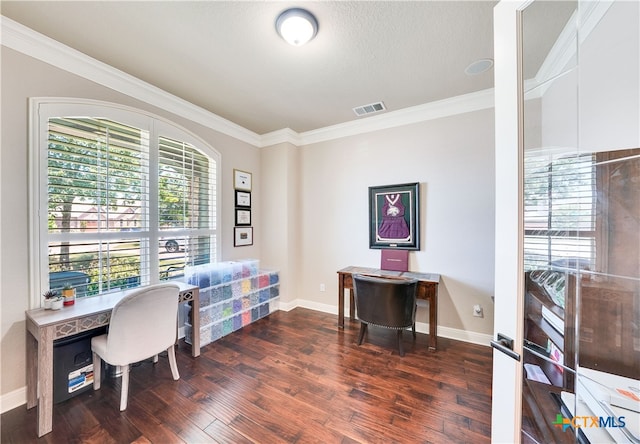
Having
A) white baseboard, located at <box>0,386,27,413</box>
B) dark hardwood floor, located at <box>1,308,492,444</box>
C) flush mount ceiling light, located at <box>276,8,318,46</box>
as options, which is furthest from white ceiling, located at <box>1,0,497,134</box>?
dark hardwood floor, located at <box>1,308,492,444</box>

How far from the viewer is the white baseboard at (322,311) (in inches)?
67.4

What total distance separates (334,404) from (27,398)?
2.29 m

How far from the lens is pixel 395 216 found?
3.12 meters

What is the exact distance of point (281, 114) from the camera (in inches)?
123

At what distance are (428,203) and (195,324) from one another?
3.01 m

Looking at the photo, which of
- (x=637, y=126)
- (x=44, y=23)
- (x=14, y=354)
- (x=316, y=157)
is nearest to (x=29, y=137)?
(x=44, y=23)

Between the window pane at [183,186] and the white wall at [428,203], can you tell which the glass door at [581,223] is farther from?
the window pane at [183,186]

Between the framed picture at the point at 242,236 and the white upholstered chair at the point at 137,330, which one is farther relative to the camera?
the framed picture at the point at 242,236

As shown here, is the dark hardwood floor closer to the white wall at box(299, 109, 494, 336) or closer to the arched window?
the white wall at box(299, 109, 494, 336)

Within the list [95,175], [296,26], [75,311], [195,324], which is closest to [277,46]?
[296,26]

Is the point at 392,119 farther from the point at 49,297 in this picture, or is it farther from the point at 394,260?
the point at 49,297

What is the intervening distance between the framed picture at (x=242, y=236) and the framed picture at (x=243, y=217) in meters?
0.09

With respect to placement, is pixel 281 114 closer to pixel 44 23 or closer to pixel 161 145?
pixel 161 145

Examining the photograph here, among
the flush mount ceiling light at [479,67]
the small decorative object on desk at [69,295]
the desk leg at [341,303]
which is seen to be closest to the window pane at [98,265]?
the small decorative object on desk at [69,295]
